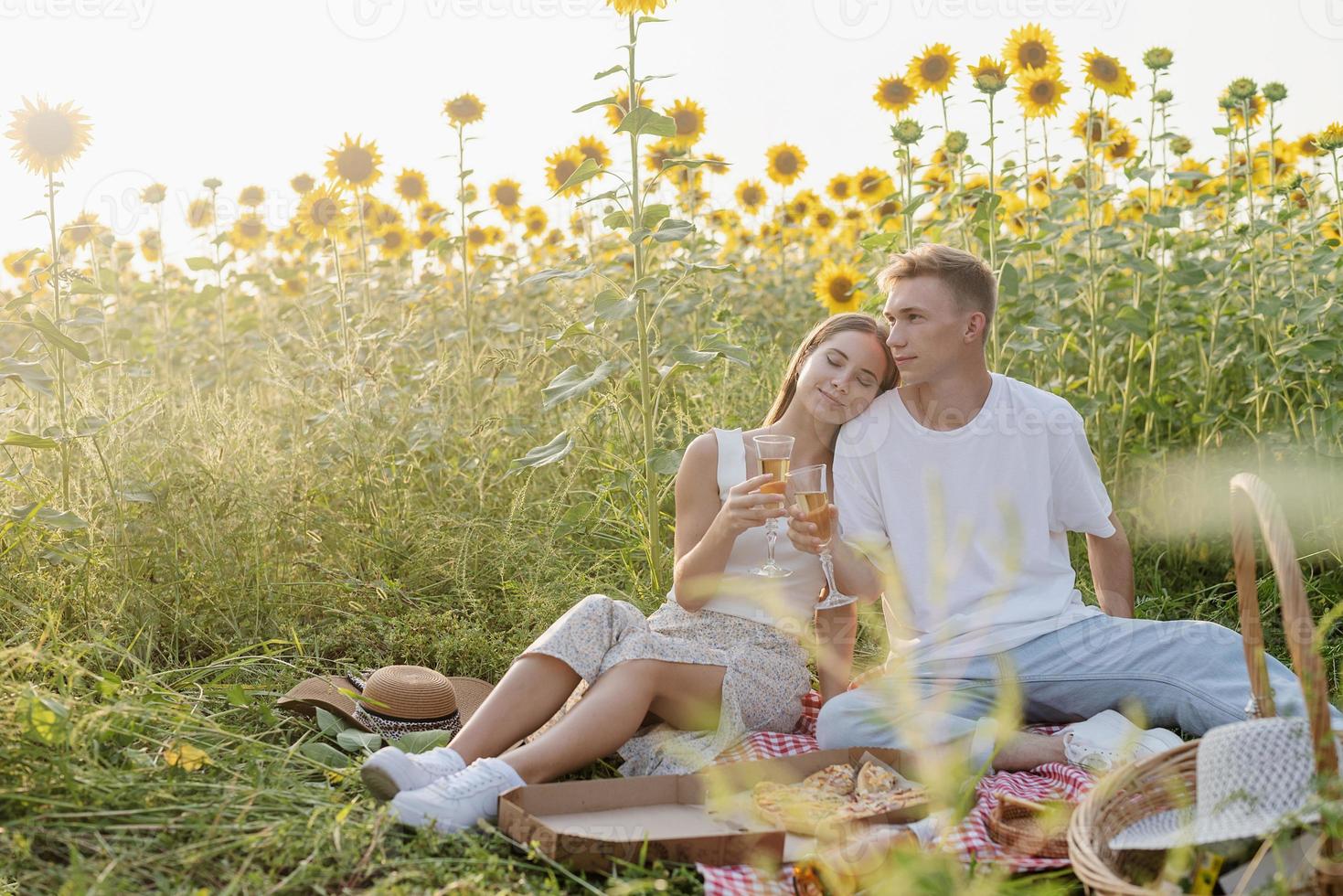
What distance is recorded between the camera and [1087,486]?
3.05 metres

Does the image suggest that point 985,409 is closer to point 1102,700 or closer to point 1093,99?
point 1102,700

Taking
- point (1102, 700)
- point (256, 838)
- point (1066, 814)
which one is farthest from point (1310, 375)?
point (256, 838)

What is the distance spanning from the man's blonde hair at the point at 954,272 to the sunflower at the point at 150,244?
15.7 feet

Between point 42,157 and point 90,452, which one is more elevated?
point 42,157

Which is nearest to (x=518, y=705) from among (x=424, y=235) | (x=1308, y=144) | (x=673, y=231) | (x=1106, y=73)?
(x=673, y=231)

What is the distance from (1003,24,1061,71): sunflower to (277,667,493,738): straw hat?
2917 mm

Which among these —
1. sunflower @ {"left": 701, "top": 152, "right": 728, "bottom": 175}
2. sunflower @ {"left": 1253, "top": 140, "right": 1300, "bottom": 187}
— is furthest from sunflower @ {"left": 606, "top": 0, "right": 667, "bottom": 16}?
sunflower @ {"left": 1253, "top": 140, "right": 1300, "bottom": 187}

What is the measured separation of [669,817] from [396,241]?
4.41m

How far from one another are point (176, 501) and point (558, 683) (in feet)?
5.42

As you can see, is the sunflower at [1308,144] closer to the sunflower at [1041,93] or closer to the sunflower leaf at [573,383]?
the sunflower at [1041,93]

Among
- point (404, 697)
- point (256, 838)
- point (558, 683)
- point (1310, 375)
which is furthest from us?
point (1310, 375)

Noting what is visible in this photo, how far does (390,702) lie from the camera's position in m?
2.93

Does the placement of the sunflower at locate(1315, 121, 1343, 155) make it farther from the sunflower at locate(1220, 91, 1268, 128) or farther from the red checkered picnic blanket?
the red checkered picnic blanket

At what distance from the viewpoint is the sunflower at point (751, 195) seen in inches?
279
